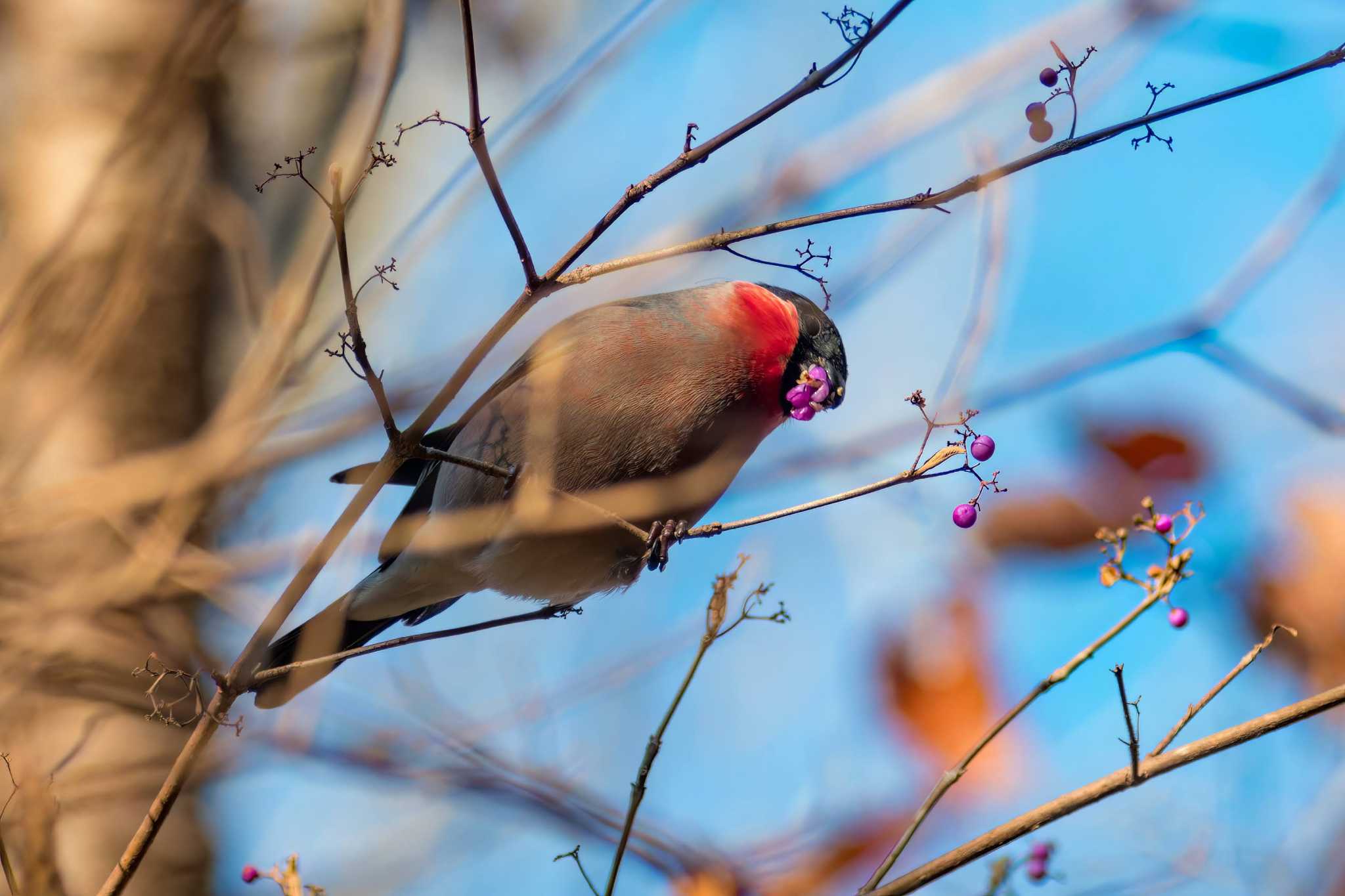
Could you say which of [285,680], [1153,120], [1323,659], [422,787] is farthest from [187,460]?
[1323,659]

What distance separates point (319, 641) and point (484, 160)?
1.86 meters

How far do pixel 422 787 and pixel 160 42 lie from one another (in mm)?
2228

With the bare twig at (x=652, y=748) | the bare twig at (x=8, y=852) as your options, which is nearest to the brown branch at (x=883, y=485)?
the bare twig at (x=652, y=748)

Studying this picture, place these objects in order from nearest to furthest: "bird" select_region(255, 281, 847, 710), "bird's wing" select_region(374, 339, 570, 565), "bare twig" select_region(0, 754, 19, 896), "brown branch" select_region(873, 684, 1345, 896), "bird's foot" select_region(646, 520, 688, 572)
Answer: "brown branch" select_region(873, 684, 1345, 896) → "bare twig" select_region(0, 754, 19, 896) → "bird's foot" select_region(646, 520, 688, 572) → "bird" select_region(255, 281, 847, 710) → "bird's wing" select_region(374, 339, 570, 565)

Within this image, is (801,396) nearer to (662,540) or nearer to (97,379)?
(662,540)

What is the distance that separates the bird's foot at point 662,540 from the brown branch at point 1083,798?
1140 millimetres

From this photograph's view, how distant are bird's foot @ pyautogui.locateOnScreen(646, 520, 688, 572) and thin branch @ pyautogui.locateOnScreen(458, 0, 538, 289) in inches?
35.7

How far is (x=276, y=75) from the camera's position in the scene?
3.53m

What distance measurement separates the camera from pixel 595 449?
2.92 meters

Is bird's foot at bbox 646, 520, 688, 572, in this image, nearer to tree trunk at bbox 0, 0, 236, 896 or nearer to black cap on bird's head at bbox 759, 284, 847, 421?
black cap on bird's head at bbox 759, 284, 847, 421

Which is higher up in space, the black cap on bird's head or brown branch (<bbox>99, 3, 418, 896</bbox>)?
the black cap on bird's head

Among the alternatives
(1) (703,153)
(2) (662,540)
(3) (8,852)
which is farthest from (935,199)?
(3) (8,852)

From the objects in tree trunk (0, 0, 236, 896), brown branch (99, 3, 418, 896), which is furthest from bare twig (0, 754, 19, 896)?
brown branch (99, 3, 418, 896)

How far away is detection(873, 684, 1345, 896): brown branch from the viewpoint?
139 centimetres
